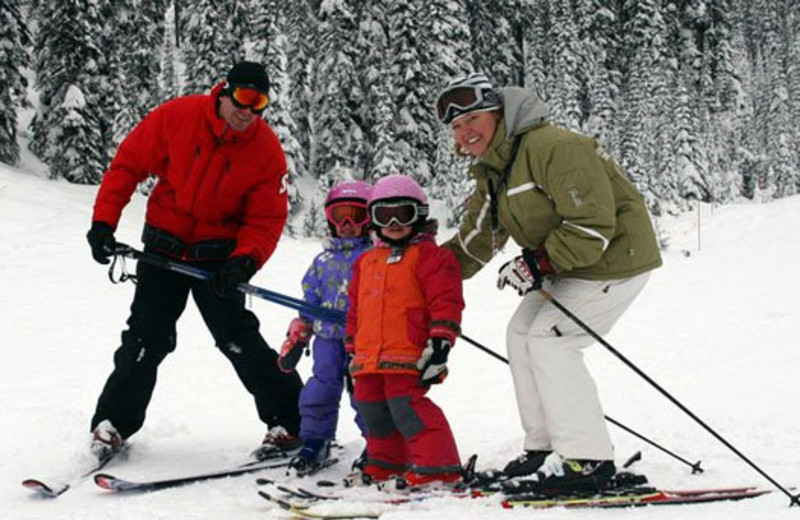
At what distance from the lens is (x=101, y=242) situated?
4363 mm

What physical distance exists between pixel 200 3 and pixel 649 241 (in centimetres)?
3074

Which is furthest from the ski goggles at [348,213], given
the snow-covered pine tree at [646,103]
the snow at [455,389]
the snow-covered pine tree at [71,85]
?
the snow-covered pine tree at [646,103]

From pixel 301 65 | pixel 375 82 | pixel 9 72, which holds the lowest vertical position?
pixel 9 72

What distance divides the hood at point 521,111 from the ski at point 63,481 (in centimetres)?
299

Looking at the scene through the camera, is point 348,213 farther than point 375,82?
No

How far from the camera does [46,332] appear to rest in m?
8.79

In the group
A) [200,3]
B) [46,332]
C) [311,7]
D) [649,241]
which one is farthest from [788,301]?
[311,7]

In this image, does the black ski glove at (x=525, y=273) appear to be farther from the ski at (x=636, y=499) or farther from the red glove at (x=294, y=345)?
the red glove at (x=294, y=345)

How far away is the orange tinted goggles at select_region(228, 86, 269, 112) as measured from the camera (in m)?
4.30

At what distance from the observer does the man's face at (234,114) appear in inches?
172

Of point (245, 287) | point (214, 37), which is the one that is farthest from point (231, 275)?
point (214, 37)

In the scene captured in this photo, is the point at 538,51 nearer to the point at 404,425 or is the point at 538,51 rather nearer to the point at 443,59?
the point at 443,59

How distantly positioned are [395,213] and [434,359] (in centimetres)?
89

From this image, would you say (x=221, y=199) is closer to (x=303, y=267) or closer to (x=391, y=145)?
(x=303, y=267)
